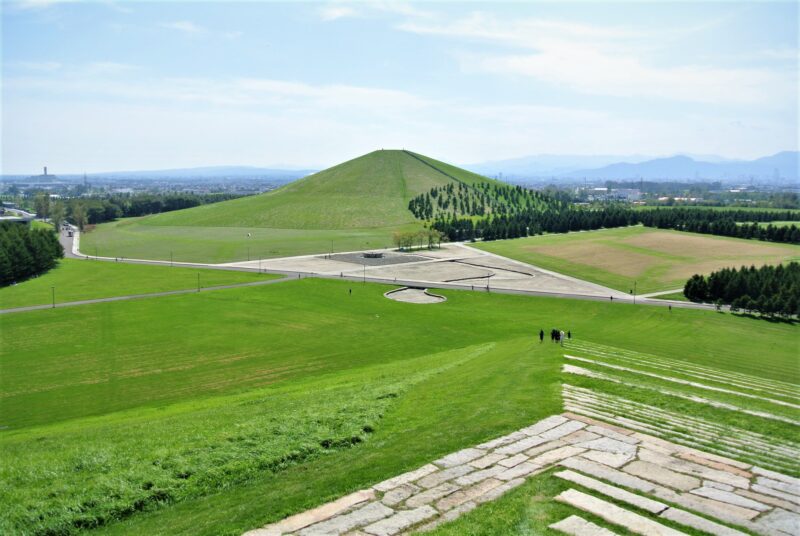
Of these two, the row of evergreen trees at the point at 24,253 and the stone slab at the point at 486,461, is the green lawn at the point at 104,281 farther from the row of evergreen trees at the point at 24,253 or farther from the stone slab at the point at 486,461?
the stone slab at the point at 486,461

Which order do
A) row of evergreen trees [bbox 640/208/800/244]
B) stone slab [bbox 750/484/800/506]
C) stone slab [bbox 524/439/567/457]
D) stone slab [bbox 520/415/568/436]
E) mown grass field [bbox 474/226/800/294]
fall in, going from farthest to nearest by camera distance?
row of evergreen trees [bbox 640/208/800/244] < mown grass field [bbox 474/226/800/294] < stone slab [bbox 520/415/568/436] < stone slab [bbox 524/439/567/457] < stone slab [bbox 750/484/800/506]

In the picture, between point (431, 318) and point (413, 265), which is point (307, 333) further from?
point (413, 265)

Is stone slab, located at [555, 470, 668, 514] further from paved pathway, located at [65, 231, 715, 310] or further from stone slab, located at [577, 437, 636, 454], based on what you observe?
paved pathway, located at [65, 231, 715, 310]

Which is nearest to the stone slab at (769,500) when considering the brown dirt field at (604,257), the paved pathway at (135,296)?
the paved pathway at (135,296)

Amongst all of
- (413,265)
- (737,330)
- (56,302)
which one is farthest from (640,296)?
(56,302)

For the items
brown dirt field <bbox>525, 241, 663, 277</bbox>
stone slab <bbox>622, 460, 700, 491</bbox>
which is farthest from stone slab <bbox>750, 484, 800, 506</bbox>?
brown dirt field <bbox>525, 241, 663, 277</bbox>
